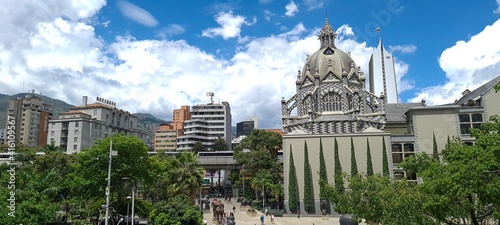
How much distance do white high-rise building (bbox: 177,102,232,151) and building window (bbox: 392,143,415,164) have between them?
75.2 meters

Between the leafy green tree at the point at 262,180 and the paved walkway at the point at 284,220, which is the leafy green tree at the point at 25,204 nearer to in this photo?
the paved walkway at the point at 284,220

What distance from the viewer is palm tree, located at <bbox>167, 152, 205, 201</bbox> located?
3953cm

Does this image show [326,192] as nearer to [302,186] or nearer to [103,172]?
[103,172]

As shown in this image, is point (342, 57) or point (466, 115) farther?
point (342, 57)

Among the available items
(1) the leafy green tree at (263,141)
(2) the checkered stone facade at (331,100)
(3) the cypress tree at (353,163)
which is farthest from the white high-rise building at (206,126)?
(3) the cypress tree at (353,163)

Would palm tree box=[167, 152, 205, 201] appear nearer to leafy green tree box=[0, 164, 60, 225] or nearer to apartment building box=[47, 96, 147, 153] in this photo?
leafy green tree box=[0, 164, 60, 225]

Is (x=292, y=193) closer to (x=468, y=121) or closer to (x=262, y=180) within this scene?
(x=262, y=180)

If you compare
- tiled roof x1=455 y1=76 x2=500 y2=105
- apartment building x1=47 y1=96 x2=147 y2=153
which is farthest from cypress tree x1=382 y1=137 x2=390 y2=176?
apartment building x1=47 y1=96 x2=147 y2=153

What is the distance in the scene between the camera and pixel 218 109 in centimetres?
13450

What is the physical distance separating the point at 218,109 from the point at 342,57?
68.2 metres

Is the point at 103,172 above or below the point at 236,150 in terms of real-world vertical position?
below

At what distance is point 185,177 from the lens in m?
40.2

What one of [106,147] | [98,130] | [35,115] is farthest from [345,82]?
[35,115]

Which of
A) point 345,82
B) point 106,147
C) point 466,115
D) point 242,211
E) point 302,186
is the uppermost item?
point 345,82
